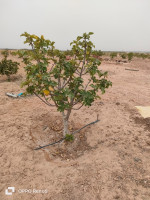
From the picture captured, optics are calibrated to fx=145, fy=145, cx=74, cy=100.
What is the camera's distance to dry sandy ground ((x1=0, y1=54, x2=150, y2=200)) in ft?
8.34

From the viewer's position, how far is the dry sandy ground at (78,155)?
8.34 feet

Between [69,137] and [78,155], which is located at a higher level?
[69,137]

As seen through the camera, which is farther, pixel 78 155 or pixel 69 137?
Answer: pixel 69 137

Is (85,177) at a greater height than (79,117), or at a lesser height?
lesser

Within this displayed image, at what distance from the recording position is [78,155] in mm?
3348

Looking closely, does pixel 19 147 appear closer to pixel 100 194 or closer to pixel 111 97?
pixel 100 194

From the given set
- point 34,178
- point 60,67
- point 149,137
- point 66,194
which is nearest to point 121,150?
point 149,137

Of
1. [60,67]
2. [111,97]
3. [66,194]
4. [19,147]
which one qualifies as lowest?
[66,194]

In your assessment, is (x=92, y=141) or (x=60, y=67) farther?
(x=92, y=141)

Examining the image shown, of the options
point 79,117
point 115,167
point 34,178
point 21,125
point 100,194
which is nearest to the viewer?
point 100,194

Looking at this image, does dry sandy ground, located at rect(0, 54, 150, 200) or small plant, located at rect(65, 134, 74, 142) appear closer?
dry sandy ground, located at rect(0, 54, 150, 200)

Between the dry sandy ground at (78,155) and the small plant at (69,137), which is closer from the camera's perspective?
the dry sandy ground at (78,155)

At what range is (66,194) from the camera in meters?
2.46

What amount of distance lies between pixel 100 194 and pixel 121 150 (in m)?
1.28
